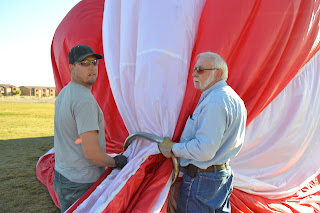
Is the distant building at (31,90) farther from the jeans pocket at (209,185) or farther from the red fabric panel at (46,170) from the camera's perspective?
the jeans pocket at (209,185)

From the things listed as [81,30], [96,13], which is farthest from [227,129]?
[96,13]

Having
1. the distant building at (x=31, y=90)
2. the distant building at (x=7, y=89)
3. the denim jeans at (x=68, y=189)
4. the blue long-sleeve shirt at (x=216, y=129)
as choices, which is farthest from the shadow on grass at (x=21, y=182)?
the distant building at (x=7, y=89)

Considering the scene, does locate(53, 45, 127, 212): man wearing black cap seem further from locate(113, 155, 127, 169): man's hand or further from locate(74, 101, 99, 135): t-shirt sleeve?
locate(113, 155, 127, 169): man's hand

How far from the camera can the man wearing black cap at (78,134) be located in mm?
1987

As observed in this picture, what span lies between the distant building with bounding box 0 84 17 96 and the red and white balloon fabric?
65.3 metres

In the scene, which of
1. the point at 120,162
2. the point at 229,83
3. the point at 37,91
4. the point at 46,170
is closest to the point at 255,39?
the point at 229,83

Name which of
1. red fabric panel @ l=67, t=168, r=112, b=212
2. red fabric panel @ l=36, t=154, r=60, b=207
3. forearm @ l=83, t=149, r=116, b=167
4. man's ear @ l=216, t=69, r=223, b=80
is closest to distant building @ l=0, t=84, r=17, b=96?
red fabric panel @ l=36, t=154, r=60, b=207

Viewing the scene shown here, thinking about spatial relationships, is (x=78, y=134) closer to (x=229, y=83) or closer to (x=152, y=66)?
(x=152, y=66)

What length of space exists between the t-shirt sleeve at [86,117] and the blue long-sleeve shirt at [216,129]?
64cm

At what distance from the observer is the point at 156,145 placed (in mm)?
2439

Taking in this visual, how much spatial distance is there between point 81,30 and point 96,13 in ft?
1.50

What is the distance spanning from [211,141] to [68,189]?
1210mm

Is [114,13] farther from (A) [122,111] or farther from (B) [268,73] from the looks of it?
(B) [268,73]

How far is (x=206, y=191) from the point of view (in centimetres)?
196
